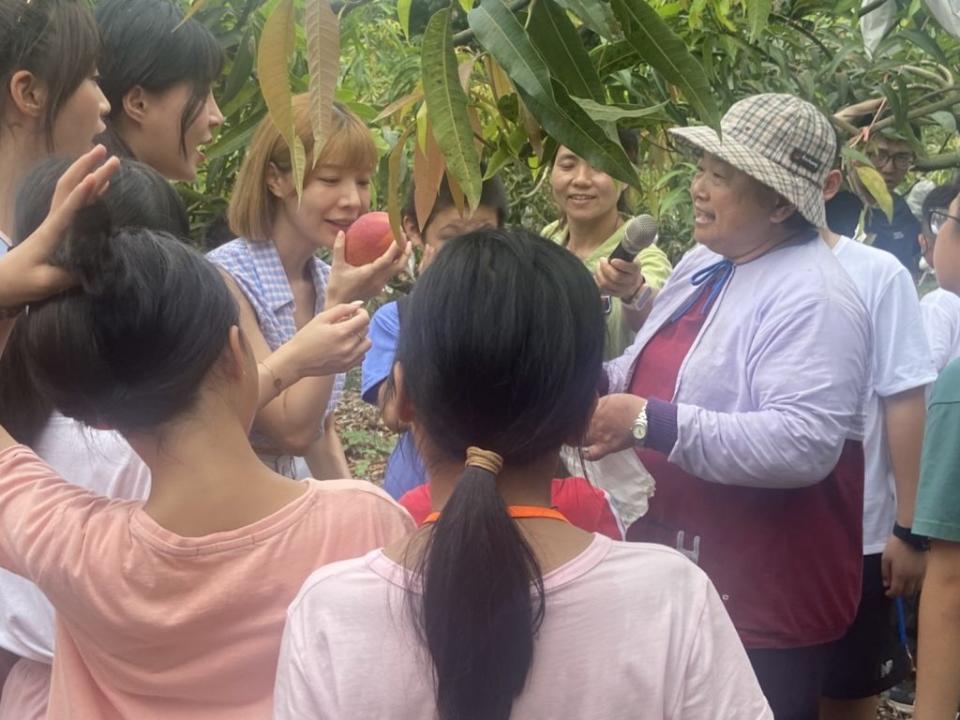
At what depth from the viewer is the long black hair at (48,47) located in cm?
167

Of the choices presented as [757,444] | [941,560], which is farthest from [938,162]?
[941,560]

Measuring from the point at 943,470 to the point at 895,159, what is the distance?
187cm

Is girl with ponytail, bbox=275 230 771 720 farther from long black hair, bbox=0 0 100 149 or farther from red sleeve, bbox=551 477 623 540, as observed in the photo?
long black hair, bbox=0 0 100 149

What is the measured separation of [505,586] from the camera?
1082 mm

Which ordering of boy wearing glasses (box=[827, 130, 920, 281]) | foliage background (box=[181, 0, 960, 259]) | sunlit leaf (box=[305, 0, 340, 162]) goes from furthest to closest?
boy wearing glasses (box=[827, 130, 920, 281]) → foliage background (box=[181, 0, 960, 259]) → sunlit leaf (box=[305, 0, 340, 162])

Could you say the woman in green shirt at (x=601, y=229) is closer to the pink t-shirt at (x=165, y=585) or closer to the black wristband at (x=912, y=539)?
the black wristband at (x=912, y=539)

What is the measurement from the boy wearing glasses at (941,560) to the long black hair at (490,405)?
0.76 meters

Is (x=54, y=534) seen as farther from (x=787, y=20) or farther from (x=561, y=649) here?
(x=787, y=20)

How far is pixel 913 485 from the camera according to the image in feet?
8.14

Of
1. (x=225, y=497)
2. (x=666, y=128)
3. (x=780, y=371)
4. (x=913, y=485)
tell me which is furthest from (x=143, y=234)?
(x=913, y=485)

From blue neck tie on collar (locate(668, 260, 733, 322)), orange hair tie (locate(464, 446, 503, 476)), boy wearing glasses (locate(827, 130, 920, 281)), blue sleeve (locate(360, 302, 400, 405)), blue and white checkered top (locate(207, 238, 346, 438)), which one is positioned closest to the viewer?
orange hair tie (locate(464, 446, 503, 476))

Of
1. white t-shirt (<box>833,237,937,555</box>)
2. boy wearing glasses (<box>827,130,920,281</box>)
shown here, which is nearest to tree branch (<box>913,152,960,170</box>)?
boy wearing glasses (<box>827,130,920,281</box>)

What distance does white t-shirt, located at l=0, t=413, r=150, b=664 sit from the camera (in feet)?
4.78

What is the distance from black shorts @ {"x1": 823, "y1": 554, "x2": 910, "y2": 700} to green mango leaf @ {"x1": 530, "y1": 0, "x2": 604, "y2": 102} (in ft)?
5.60
